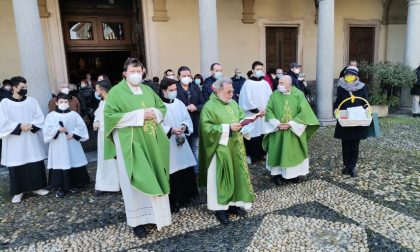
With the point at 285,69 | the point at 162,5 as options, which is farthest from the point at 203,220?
the point at 285,69

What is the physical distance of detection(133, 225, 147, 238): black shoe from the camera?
3.44 meters

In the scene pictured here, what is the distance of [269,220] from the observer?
3705 millimetres

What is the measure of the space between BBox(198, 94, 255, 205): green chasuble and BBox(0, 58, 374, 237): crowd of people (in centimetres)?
1

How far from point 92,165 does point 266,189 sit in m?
3.36

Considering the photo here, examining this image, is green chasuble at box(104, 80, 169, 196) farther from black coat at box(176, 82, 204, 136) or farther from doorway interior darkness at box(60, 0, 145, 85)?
doorway interior darkness at box(60, 0, 145, 85)

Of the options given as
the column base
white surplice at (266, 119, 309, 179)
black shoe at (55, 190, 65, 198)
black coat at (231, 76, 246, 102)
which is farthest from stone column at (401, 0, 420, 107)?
black shoe at (55, 190, 65, 198)

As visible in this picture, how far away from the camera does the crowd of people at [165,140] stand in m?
3.33

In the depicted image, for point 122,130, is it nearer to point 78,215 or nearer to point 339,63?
point 78,215

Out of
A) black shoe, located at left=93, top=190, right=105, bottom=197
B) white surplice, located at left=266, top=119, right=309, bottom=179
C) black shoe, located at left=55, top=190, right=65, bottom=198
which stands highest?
white surplice, located at left=266, top=119, right=309, bottom=179

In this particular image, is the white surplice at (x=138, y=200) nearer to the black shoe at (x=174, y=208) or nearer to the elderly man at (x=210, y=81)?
the black shoe at (x=174, y=208)

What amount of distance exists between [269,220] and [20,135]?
350 centimetres

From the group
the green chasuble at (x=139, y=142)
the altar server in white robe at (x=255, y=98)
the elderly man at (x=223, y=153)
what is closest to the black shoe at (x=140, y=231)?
the green chasuble at (x=139, y=142)

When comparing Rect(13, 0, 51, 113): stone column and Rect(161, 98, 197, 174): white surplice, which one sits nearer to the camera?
Rect(161, 98, 197, 174): white surplice

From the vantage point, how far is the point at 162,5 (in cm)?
966
